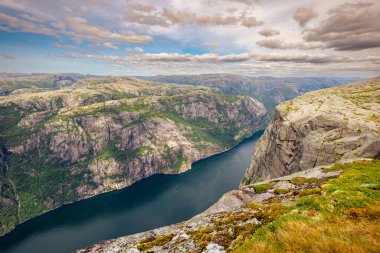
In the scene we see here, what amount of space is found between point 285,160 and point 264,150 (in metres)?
44.1

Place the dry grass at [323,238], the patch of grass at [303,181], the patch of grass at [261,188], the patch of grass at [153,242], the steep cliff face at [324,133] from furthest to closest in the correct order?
the steep cliff face at [324,133], the patch of grass at [303,181], the patch of grass at [261,188], the patch of grass at [153,242], the dry grass at [323,238]

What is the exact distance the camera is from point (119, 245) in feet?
106

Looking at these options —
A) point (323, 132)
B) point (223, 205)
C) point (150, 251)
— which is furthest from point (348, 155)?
point (150, 251)

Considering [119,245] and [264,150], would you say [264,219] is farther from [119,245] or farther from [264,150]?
[264,150]

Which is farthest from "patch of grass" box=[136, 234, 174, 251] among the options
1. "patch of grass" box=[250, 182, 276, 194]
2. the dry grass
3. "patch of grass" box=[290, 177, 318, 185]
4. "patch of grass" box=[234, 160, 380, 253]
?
"patch of grass" box=[290, 177, 318, 185]

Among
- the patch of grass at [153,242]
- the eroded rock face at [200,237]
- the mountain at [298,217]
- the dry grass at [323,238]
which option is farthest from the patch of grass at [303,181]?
the dry grass at [323,238]

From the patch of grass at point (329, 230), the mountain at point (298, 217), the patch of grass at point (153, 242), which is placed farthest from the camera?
the patch of grass at point (153, 242)

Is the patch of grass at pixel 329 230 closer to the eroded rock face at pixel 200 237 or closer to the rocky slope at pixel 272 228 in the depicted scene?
the rocky slope at pixel 272 228

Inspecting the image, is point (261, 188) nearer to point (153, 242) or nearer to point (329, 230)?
point (153, 242)

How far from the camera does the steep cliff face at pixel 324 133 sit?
90.9m

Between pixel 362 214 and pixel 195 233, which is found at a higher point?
pixel 362 214

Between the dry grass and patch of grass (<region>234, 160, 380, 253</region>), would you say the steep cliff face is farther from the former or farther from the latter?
the dry grass

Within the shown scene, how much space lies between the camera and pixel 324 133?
108625 millimetres

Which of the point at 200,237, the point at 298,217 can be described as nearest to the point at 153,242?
the point at 200,237
